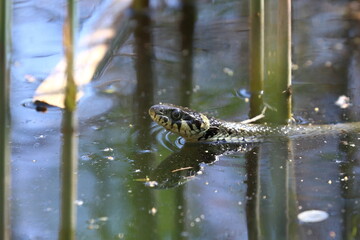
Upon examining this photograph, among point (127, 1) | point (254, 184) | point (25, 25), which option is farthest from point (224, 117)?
point (25, 25)

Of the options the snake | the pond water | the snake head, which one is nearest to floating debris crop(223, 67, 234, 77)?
the pond water

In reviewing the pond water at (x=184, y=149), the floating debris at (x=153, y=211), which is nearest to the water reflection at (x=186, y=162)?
the pond water at (x=184, y=149)

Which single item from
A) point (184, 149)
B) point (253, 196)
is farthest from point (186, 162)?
point (253, 196)

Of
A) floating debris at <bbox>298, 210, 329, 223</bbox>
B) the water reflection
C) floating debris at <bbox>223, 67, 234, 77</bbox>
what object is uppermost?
floating debris at <bbox>223, 67, 234, 77</bbox>

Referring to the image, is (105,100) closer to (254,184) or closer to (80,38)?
(80,38)

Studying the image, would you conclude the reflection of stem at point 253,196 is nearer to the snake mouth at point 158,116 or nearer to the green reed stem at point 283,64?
the green reed stem at point 283,64

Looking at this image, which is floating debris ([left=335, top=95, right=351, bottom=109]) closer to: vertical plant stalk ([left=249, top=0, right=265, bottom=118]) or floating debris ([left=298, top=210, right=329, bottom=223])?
vertical plant stalk ([left=249, top=0, right=265, bottom=118])

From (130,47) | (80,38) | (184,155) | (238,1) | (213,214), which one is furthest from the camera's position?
(238,1)
